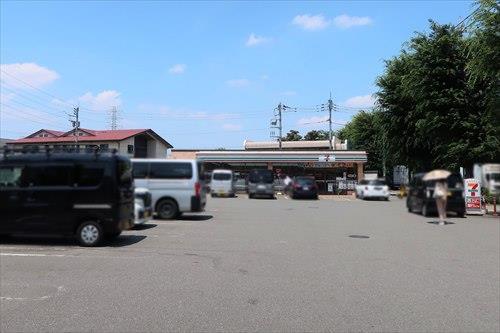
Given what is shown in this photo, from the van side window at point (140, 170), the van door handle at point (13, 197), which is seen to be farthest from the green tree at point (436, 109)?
the van door handle at point (13, 197)

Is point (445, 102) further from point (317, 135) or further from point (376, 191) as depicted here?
point (317, 135)

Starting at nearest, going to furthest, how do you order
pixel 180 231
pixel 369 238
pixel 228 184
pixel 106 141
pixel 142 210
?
pixel 142 210 → pixel 106 141 → pixel 228 184 → pixel 369 238 → pixel 180 231

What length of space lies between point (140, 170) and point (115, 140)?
18cm

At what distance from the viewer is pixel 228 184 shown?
2.71 m

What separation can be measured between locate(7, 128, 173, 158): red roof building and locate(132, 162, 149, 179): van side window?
90 millimetres

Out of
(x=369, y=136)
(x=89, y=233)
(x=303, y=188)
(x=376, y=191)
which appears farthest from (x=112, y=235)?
(x=376, y=191)

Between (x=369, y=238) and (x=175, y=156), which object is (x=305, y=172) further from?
(x=369, y=238)

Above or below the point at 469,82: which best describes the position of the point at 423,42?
above

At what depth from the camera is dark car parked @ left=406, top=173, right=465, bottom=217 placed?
1346mm

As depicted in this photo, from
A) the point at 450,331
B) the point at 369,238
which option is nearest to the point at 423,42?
the point at 450,331

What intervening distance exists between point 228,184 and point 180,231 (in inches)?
887

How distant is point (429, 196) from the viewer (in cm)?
147

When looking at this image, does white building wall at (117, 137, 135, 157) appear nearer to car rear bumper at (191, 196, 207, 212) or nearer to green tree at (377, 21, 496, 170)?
car rear bumper at (191, 196, 207, 212)

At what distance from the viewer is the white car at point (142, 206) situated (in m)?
2.12
